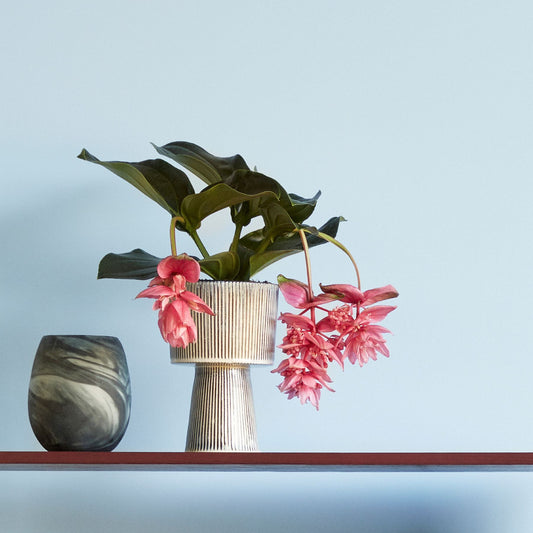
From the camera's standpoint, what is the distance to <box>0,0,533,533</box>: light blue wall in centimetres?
105

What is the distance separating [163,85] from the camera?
3.69ft

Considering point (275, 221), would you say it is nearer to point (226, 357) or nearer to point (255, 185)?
point (255, 185)

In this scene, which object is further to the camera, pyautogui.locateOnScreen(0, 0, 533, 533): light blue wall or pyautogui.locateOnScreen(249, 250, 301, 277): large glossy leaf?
pyautogui.locateOnScreen(0, 0, 533, 533): light blue wall

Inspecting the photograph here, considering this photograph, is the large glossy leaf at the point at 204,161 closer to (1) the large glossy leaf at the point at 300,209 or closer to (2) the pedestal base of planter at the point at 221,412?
(1) the large glossy leaf at the point at 300,209

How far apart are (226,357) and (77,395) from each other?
0.16 m

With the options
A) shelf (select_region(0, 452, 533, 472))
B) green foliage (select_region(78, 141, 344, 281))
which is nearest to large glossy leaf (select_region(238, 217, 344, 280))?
green foliage (select_region(78, 141, 344, 281))

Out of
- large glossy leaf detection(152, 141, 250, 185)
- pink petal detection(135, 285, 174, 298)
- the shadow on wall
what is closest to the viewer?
pink petal detection(135, 285, 174, 298)

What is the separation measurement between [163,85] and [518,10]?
51cm

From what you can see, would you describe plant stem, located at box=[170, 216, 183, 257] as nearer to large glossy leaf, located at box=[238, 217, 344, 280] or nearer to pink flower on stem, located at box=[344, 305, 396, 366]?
large glossy leaf, located at box=[238, 217, 344, 280]

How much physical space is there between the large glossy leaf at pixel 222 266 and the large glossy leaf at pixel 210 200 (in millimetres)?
47

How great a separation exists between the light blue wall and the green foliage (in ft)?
0.51

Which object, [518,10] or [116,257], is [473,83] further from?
[116,257]

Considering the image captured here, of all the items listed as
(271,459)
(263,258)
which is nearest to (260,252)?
(263,258)

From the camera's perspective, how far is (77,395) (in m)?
0.84
